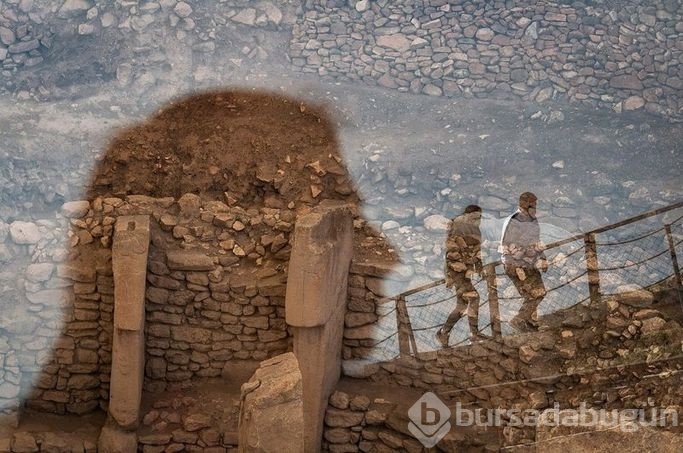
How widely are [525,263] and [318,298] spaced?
1728mm

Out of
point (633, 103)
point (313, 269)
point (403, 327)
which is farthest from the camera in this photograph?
point (633, 103)

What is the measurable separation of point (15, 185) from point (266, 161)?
214 centimetres

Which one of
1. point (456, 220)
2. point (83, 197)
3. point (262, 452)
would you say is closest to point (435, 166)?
point (456, 220)

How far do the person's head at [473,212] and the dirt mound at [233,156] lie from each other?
989 mm

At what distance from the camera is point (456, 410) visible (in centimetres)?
1023

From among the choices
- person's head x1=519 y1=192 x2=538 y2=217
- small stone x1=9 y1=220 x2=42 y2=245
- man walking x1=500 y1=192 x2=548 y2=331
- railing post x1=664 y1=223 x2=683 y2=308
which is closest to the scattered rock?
small stone x1=9 y1=220 x2=42 y2=245

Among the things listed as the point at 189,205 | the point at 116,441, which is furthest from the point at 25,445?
the point at 189,205

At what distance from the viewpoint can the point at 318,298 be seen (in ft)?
31.9

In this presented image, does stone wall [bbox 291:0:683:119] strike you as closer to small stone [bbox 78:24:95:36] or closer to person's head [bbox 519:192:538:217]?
person's head [bbox 519:192:538:217]

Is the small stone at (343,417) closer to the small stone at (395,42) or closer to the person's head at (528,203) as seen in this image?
the person's head at (528,203)

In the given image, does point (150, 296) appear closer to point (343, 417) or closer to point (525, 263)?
point (343, 417)

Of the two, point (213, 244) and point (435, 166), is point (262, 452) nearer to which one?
point (213, 244)

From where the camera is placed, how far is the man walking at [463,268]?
33.6ft

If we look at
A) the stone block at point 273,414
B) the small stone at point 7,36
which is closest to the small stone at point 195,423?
the stone block at point 273,414
